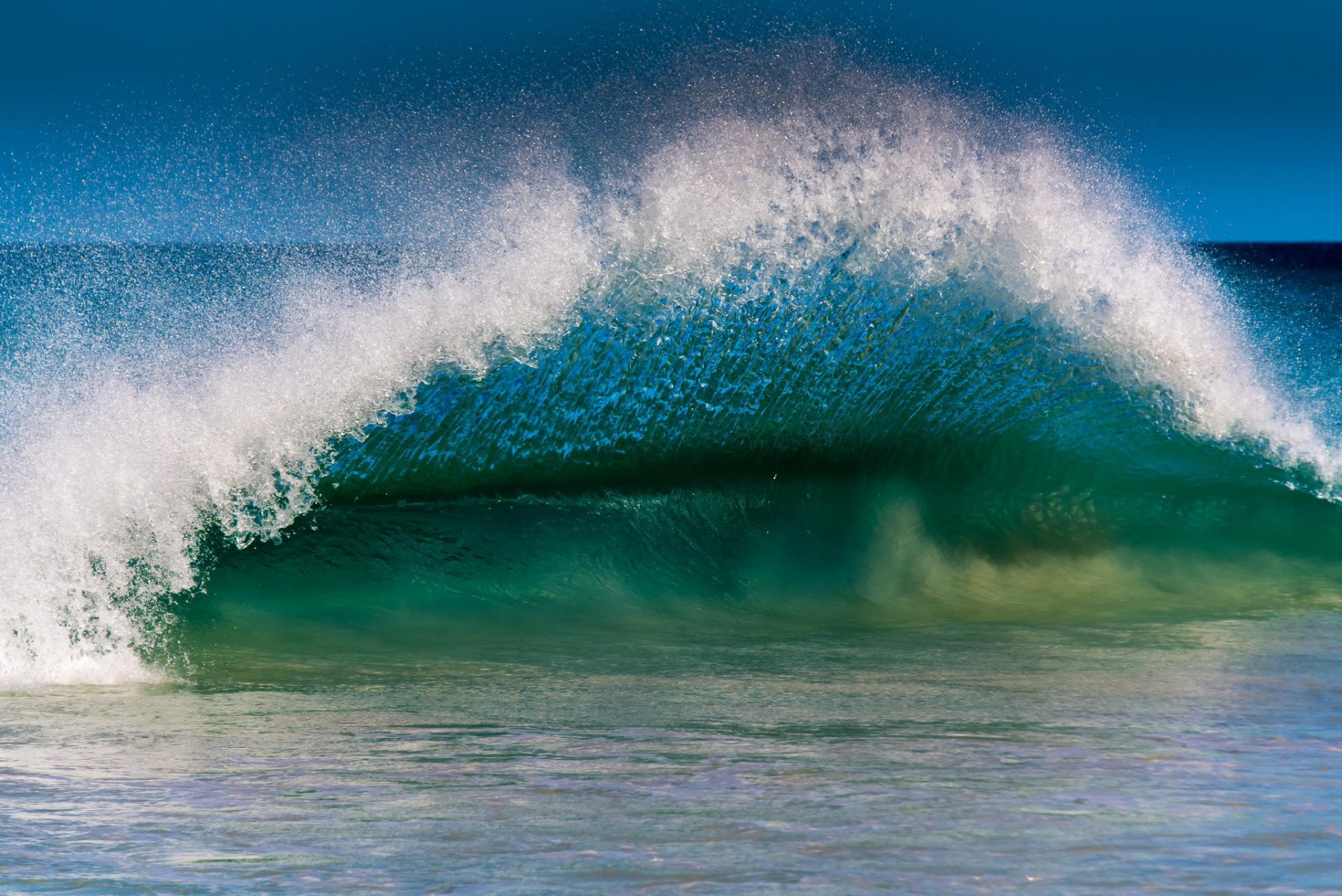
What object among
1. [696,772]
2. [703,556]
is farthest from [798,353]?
[696,772]

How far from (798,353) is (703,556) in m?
1.25

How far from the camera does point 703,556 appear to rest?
588 centimetres

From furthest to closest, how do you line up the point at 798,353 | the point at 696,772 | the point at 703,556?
1. the point at 798,353
2. the point at 703,556
3. the point at 696,772

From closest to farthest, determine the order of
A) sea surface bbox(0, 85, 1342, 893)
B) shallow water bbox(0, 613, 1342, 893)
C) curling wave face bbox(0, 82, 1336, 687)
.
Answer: shallow water bbox(0, 613, 1342, 893)
sea surface bbox(0, 85, 1342, 893)
curling wave face bbox(0, 82, 1336, 687)

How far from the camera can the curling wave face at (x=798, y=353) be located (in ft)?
18.8

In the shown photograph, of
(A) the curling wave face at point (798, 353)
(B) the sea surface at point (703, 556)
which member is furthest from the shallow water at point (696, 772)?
(A) the curling wave face at point (798, 353)

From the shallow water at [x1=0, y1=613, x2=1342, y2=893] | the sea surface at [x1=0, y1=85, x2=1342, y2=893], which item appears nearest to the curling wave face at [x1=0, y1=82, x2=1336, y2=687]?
the sea surface at [x1=0, y1=85, x2=1342, y2=893]

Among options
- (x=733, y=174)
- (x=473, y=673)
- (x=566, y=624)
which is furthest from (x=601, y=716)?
(x=733, y=174)

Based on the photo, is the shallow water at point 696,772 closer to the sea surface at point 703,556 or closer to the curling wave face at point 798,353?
the sea surface at point 703,556

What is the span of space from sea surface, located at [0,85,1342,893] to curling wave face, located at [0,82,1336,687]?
0.07ft

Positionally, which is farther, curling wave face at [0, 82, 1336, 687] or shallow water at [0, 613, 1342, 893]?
curling wave face at [0, 82, 1336, 687]

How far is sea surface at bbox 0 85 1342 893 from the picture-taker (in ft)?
8.52

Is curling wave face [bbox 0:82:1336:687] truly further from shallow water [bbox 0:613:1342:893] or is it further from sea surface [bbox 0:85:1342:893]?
shallow water [bbox 0:613:1342:893]

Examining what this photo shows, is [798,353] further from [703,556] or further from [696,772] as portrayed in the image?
[696,772]
